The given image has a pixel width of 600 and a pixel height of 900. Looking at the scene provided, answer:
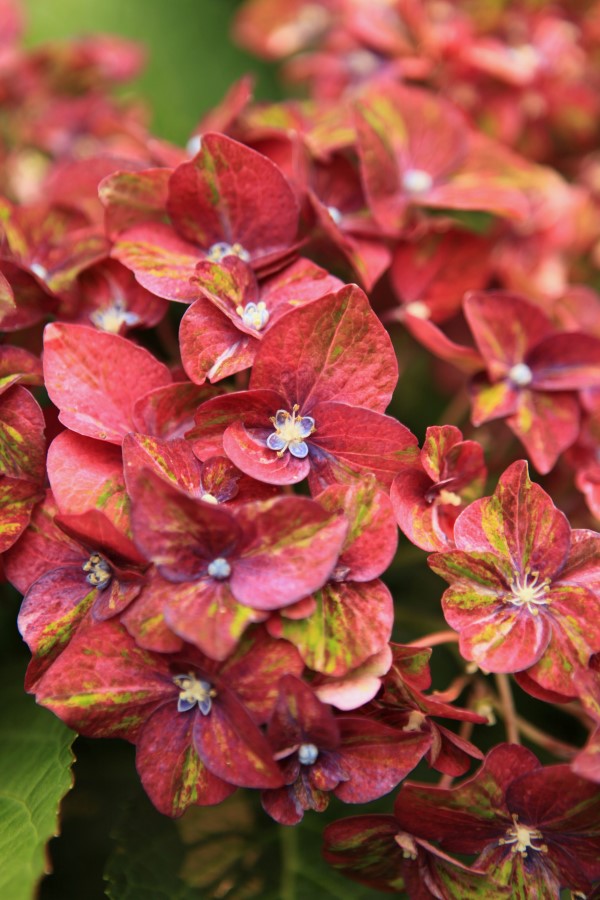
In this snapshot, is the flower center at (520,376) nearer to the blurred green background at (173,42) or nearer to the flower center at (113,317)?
the flower center at (113,317)

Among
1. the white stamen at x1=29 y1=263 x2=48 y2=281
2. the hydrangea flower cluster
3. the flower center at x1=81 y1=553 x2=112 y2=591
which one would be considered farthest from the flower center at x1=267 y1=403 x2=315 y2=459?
the white stamen at x1=29 y1=263 x2=48 y2=281

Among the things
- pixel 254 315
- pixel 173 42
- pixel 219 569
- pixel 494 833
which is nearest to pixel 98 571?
pixel 219 569

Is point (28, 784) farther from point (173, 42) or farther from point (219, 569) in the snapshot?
point (173, 42)

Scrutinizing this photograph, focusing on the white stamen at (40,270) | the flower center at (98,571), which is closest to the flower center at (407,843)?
the flower center at (98,571)

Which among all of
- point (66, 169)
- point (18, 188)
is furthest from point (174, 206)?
point (18, 188)

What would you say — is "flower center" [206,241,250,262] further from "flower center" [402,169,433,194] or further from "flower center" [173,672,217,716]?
"flower center" [173,672,217,716]

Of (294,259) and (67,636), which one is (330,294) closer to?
(294,259)
